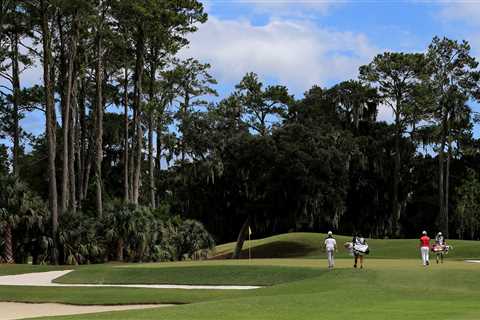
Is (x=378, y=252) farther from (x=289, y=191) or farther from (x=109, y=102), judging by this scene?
(x=109, y=102)

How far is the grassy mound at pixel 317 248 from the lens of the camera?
150ft

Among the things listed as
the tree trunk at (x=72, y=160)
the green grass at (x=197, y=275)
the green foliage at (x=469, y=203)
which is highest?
the tree trunk at (x=72, y=160)

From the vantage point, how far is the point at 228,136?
5972 cm

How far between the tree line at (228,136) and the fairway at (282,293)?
1617 centimetres

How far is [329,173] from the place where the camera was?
185 ft

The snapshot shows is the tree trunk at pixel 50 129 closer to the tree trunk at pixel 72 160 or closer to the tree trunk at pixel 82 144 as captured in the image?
the tree trunk at pixel 72 160

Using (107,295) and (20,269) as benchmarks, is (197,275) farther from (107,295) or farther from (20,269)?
(20,269)

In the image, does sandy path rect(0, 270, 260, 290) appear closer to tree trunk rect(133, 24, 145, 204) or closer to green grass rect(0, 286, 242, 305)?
green grass rect(0, 286, 242, 305)

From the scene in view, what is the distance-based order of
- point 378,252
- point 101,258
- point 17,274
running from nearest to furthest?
point 17,274 → point 101,258 → point 378,252

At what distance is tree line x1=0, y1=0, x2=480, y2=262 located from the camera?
5131cm

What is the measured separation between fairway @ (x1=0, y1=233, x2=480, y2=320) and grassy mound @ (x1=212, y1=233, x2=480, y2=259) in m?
16.3

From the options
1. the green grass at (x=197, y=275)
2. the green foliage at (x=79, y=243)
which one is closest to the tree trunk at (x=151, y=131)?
the green foliage at (x=79, y=243)

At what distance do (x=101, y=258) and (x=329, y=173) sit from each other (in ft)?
69.9

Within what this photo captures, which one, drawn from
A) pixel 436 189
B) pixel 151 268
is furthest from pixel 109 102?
pixel 151 268
